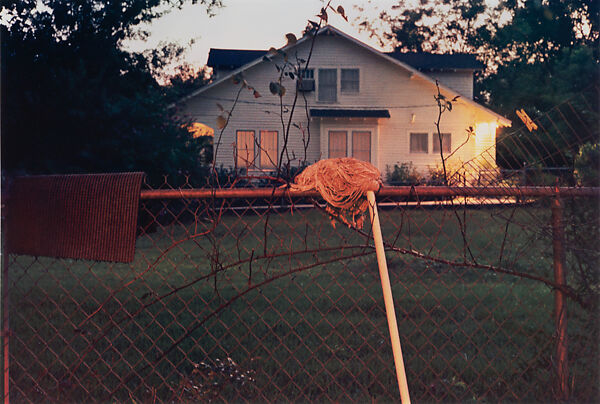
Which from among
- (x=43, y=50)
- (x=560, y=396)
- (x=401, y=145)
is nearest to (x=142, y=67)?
(x=43, y=50)

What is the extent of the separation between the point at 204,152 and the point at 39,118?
33.8 feet

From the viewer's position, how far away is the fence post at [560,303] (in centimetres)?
275

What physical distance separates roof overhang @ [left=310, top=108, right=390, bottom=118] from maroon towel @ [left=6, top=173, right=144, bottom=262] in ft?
59.4

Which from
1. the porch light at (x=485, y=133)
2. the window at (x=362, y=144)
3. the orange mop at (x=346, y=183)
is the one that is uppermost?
the porch light at (x=485, y=133)

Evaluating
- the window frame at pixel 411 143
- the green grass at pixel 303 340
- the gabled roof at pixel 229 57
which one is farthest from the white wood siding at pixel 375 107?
the green grass at pixel 303 340

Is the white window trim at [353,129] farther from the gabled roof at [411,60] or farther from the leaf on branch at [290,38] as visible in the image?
the leaf on branch at [290,38]

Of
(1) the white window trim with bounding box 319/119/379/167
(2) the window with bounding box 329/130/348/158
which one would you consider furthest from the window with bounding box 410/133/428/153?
(2) the window with bounding box 329/130/348/158

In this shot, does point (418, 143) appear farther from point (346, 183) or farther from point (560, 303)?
point (346, 183)

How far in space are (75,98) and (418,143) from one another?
14.6 meters

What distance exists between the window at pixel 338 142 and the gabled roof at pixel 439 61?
14.5ft

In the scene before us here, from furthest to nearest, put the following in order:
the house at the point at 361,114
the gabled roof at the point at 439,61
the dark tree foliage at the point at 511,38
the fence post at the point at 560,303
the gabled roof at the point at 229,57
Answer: the dark tree foliage at the point at 511,38 → the gabled roof at the point at 439,61 → the gabled roof at the point at 229,57 → the house at the point at 361,114 → the fence post at the point at 560,303

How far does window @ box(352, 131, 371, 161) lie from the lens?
848 inches

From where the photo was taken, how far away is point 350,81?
2156cm

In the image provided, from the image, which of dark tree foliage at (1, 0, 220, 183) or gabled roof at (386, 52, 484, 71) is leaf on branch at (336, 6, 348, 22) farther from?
gabled roof at (386, 52, 484, 71)
